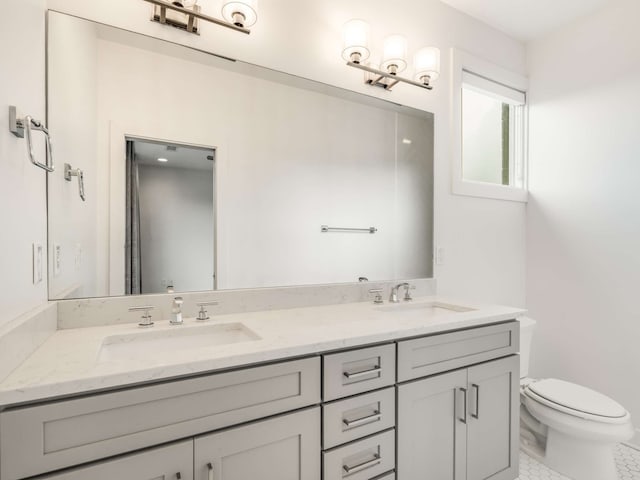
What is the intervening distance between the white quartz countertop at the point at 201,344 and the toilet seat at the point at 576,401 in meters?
0.55

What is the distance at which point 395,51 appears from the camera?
1713mm

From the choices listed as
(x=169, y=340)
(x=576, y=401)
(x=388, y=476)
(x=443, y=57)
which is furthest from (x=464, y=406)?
(x=443, y=57)

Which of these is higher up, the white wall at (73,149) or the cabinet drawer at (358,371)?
the white wall at (73,149)

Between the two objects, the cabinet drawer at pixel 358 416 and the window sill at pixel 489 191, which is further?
the window sill at pixel 489 191

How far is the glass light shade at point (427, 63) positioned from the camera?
72.5 inches

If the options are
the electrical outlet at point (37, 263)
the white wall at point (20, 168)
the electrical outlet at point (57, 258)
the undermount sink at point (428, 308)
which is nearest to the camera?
the white wall at point (20, 168)

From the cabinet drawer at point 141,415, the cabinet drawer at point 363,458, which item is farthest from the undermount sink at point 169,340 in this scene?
the cabinet drawer at point 363,458

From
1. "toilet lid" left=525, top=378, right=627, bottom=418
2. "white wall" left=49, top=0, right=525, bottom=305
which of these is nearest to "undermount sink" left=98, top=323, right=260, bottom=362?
"white wall" left=49, top=0, right=525, bottom=305

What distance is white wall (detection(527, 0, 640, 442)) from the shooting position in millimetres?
2012

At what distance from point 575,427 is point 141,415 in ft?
6.05

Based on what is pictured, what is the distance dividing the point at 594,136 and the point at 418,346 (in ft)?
6.44

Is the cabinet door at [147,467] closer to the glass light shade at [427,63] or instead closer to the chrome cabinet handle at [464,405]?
the chrome cabinet handle at [464,405]

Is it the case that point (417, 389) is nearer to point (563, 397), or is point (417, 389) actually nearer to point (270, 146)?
point (563, 397)

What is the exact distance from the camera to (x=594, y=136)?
2.16 meters
